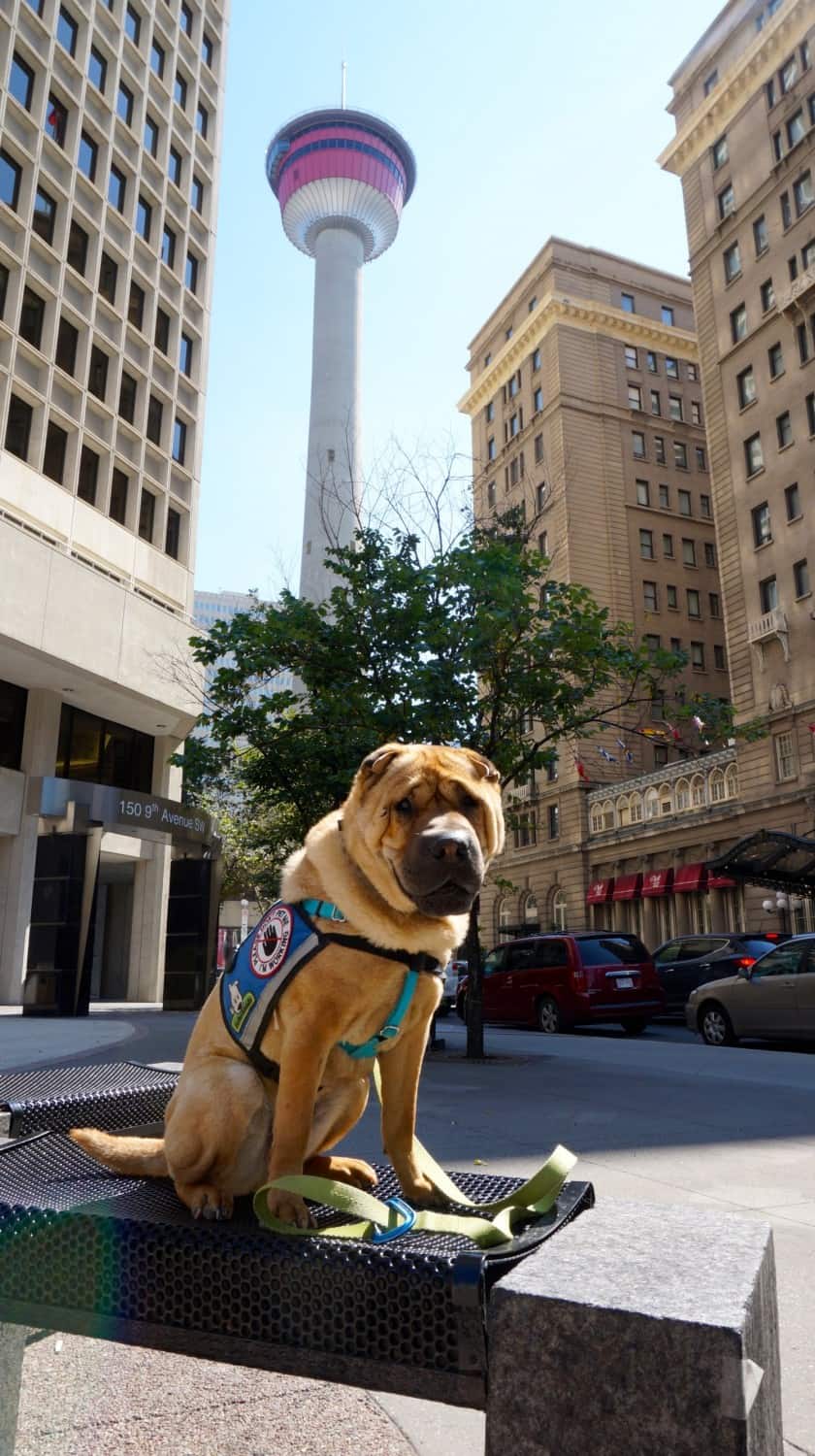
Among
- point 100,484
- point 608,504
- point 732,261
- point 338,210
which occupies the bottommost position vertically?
point 100,484

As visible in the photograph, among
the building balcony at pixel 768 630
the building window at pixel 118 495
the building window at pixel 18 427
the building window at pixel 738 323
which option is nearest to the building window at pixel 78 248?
the building window at pixel 18 427

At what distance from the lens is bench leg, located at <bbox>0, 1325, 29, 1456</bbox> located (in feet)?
8.13

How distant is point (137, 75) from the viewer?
30.5 metres

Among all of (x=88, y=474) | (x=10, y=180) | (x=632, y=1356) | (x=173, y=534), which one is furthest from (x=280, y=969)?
(x=173, y=534)

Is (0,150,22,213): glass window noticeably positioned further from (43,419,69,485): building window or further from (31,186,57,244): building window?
(43,419,69,485): building window

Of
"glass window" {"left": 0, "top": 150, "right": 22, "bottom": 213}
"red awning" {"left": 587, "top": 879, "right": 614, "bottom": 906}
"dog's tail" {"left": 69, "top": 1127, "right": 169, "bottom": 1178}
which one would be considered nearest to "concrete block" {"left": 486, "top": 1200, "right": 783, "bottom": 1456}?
"dog's tail" {"left": 69, "top": 1127, "right": 169, "bottom": 1178}

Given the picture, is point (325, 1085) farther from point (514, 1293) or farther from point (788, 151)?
point (788, 151)

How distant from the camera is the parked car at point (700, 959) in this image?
20.6 m

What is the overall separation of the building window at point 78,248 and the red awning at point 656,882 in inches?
1219

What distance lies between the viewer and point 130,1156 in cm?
232

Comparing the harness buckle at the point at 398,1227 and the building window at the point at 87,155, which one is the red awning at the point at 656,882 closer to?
the building window at the point at 87,155

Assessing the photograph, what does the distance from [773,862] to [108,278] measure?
1011 inches

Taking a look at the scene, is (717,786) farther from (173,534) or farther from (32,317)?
(32,317)

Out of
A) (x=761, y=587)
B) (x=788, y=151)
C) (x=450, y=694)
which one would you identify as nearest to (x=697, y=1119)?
(x=450, y=694)
